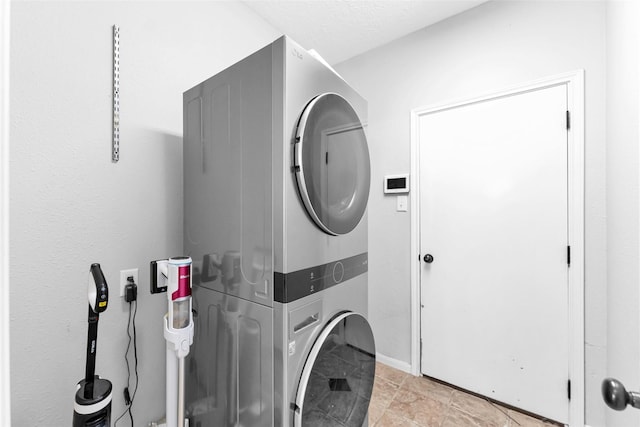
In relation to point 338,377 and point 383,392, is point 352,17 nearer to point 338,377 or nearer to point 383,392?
point 338,377

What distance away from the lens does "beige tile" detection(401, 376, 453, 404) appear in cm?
197

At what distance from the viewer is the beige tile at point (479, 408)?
5.74 ft

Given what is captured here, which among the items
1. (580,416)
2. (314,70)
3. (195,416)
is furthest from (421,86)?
(195,416)

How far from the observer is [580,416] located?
163 centimetres

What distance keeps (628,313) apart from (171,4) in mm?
2575

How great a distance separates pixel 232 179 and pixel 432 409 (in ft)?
6.37

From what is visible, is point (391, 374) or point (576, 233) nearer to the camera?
point (576, 233)

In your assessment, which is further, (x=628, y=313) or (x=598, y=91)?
(x=598, y=91)

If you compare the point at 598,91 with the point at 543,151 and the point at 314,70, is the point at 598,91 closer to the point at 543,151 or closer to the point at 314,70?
the point at 543,151

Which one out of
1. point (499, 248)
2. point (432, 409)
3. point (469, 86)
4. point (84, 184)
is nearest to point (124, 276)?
point (84, 184)

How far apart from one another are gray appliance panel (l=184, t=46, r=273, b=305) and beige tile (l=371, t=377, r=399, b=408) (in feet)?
4.87

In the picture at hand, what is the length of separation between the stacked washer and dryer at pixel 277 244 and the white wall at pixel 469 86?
1.09 metres

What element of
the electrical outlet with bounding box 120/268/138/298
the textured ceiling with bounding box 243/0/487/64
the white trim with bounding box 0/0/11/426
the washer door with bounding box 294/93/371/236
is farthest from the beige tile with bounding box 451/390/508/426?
the textured ceiling with bounding box 243/0/487/64

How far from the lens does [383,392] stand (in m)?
2.02
